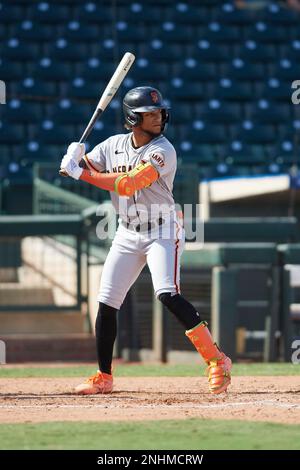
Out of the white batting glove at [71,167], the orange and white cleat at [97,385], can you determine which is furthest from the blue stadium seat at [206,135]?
the white batting glove at [71,167]

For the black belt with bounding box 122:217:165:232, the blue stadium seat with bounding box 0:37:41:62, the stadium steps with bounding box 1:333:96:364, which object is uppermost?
the blue stadium seat with bounding box 0:37:41:62

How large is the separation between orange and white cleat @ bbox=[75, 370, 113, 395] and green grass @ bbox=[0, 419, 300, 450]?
129 centimetres

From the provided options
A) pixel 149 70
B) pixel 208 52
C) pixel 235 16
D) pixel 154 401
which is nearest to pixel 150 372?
pixel 154 401

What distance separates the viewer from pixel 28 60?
16.1 metres

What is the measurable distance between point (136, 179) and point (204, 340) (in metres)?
0.93

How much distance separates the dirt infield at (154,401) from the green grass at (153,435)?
0.21 m

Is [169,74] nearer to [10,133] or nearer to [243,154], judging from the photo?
[243,154]

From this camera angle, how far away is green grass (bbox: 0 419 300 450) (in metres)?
3.86

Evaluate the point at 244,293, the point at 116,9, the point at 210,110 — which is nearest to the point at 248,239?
the point at 244,293

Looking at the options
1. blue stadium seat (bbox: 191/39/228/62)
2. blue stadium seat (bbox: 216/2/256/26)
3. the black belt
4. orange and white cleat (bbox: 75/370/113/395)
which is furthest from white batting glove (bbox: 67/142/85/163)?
blue stadium seat (bbox: 216/2/256/26)

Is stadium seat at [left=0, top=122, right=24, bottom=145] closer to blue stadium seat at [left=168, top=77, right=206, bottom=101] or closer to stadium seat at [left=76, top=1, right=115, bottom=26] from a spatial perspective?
blue stadium seat at [left=168, top=77, right=206, bottom=101]

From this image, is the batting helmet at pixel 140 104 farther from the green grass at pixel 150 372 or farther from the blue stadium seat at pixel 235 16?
the blue stadium seat at pixel 235 16

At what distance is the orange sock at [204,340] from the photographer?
554 centimetres

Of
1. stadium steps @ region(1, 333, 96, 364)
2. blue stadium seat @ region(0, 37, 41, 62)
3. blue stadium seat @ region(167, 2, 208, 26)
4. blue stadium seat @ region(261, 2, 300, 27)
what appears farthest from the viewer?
blue stadium seat @ region(261, 2, 300, 27)
